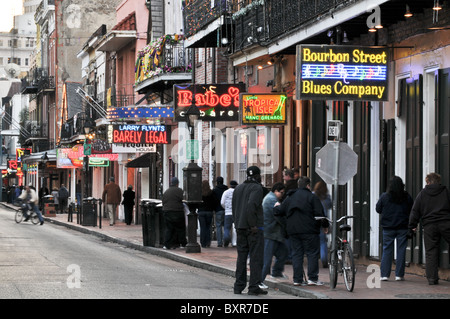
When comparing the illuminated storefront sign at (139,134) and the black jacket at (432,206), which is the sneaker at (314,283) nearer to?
the black jacket at (432,206)

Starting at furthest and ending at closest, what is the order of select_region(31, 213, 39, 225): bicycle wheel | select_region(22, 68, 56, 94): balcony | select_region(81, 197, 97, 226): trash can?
select_region(22, 68, 56, 94): balcony, select_region(31, 213, 39, 225): bicycle wheel, select_region(81, 197, 97, 226): trash can

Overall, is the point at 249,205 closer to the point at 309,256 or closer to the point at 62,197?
the point at 309,256

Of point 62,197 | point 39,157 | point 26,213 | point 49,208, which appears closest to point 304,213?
point 26,213

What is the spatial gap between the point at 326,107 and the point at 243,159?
6704 mm

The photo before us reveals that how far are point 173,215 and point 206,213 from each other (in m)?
1.37

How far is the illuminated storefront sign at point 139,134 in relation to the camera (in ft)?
118

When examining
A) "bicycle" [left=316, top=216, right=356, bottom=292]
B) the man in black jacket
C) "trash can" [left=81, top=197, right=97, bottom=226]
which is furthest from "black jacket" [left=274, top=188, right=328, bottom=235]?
"trash can" [left=81, top=197, right=97, bottom=226]

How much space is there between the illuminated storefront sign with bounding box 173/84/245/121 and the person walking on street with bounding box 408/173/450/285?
11.5 meters

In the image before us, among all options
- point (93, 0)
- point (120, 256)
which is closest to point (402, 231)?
point (120, 256)

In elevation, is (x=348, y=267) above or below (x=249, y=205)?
below

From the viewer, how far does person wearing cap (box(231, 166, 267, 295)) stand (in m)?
15.2

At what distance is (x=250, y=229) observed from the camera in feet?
50.2

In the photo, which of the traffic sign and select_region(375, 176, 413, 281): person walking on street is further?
select_region(375, 176, 413, 281): person walking on street

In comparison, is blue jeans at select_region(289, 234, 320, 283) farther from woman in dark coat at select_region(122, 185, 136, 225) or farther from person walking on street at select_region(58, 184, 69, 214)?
person walking on street at select_region(58, 184, 69, 214)
